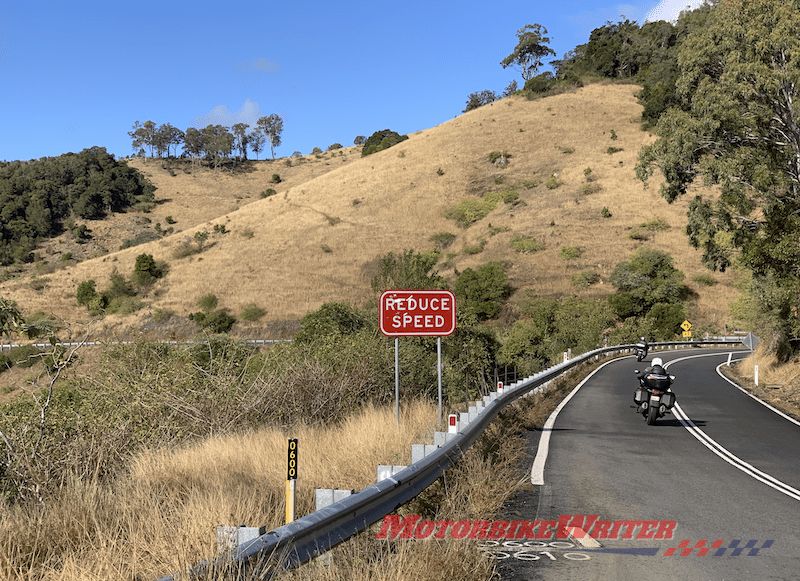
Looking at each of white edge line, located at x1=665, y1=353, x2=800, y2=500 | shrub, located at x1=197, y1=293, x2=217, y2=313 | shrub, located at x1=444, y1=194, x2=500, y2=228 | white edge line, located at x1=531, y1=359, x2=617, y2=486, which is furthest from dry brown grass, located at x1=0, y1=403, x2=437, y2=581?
shrub, located at x1=444, y1=194, x2=500, y2=228

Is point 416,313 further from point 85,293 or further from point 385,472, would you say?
point 85,293

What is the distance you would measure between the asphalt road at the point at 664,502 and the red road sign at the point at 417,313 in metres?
2.50

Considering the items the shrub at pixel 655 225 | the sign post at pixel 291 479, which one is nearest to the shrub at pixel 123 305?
the shrub at pixel 655 225

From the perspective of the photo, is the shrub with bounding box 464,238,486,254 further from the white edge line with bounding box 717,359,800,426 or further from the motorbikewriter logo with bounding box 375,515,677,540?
the motorbikewriter logo with bounding box 375,515,677,540

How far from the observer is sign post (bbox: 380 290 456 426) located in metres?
11.5

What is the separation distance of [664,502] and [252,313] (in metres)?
54.2

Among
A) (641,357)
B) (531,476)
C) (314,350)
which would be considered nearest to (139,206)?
(641,357)

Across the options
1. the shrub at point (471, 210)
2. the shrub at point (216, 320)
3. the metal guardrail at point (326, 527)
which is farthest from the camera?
the shrub at point (471, 210)

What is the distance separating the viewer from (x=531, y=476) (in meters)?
8.77

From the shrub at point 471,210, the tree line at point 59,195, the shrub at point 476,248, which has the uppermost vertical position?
the tree line at point 59,195

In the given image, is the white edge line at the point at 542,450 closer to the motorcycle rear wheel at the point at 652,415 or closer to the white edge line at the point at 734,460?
the motorcycle rear wheel at the point at 652,415

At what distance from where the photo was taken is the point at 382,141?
118 meters

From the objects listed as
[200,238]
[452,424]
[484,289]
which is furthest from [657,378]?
[200,238]

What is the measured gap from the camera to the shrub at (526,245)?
221ft
